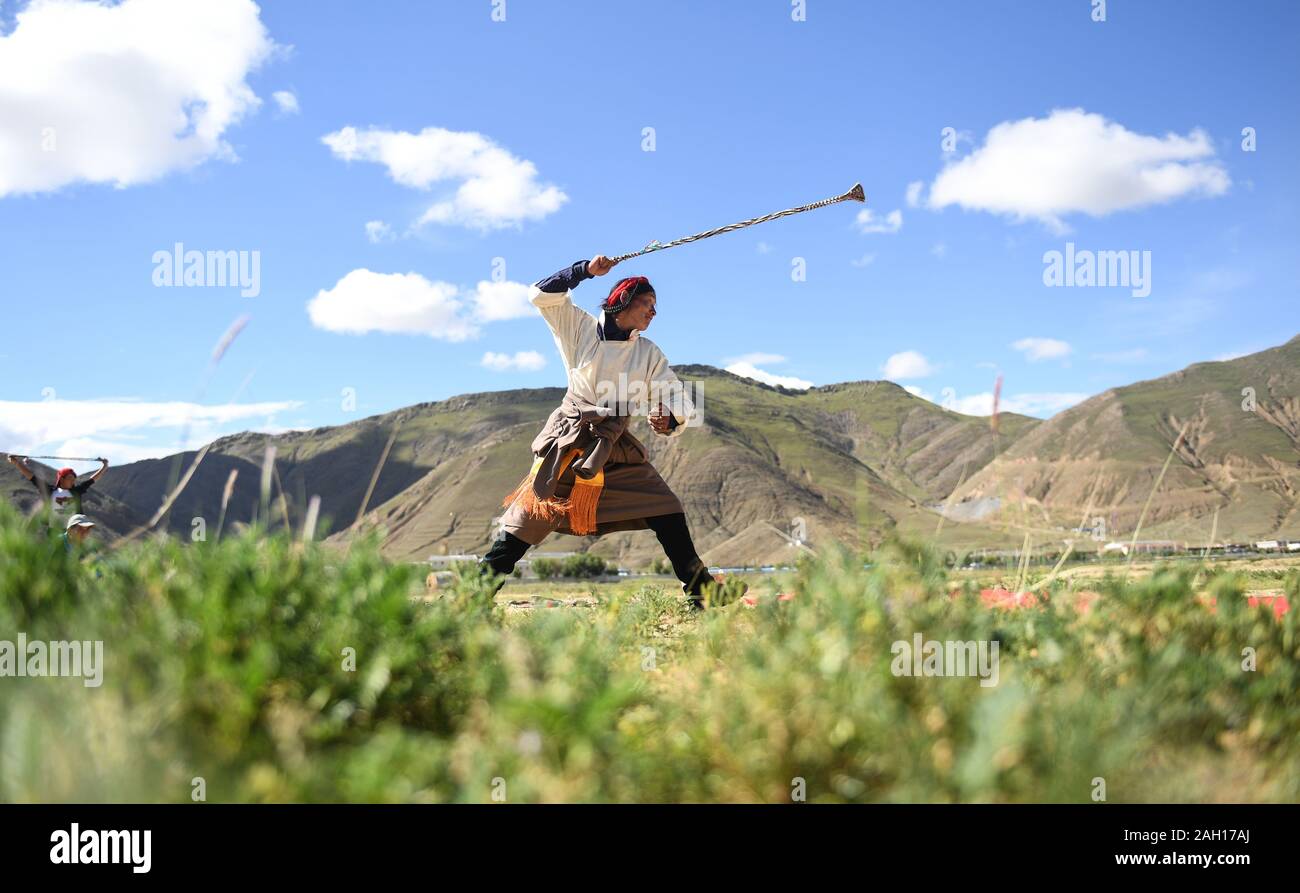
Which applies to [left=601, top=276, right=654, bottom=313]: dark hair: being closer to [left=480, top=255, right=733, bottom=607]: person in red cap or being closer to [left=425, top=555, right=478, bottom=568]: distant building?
[left=480, top=255, right=733, bottom=607]: person in red cap

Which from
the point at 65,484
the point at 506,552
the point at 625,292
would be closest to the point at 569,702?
the point at 506,552

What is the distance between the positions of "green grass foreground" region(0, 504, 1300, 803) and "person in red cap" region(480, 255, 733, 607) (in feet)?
9.23

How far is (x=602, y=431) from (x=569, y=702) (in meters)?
4.11

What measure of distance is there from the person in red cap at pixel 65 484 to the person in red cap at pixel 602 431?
4.98m

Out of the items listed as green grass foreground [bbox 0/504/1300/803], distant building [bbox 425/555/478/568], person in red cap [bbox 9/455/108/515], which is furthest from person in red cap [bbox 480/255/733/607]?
person in red cap [bbox 9/455/108/515]

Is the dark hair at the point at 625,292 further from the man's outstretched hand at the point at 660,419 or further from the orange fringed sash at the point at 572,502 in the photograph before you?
the orange fringed sash at the point at 572,502

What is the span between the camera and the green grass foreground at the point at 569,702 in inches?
76.8

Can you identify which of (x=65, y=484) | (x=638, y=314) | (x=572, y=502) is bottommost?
(x=572, y=502)

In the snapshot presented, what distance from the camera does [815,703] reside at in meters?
2.15

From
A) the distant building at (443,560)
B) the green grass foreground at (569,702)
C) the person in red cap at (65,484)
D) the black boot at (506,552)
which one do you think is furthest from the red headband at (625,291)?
the person in red cap at (65,484)

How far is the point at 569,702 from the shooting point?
2.02 metres

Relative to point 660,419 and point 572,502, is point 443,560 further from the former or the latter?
point 660,419
